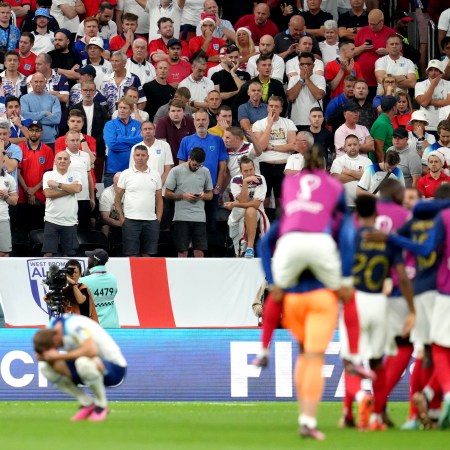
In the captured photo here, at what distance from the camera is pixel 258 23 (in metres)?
25.2

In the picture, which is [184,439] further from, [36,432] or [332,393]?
[332,393]

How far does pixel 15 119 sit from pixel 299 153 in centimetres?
487

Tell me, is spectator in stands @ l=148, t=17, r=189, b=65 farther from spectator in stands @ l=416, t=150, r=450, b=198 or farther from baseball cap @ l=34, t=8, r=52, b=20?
spectator in stands @ l=416, t=150, r=450, b=198

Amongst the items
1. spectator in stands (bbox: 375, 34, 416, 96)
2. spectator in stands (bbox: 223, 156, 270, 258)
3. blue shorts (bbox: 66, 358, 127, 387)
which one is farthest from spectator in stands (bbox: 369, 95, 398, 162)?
blue shorts (bbox: 66, 358, 127, 387)

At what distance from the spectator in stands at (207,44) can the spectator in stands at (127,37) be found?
3.86ft

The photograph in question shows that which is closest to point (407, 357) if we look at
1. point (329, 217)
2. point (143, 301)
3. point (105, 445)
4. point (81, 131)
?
point (329, 217)

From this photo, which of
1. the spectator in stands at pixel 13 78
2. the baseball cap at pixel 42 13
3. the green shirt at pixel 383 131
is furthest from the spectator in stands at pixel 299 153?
the baseball cap at pixel 42 13

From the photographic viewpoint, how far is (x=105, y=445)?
32.1 feet

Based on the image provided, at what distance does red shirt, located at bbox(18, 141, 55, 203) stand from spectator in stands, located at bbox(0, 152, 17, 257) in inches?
28.4

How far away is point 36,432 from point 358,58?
→ 15.1 meters

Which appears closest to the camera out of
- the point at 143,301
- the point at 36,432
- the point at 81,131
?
the point at 36,432

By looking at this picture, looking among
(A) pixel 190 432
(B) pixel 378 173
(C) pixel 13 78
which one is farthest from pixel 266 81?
(A) pixel 190 432

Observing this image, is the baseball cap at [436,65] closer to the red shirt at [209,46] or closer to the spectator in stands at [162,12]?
the red shirt at [209,46]

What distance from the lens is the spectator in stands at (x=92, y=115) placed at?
71.3ft
